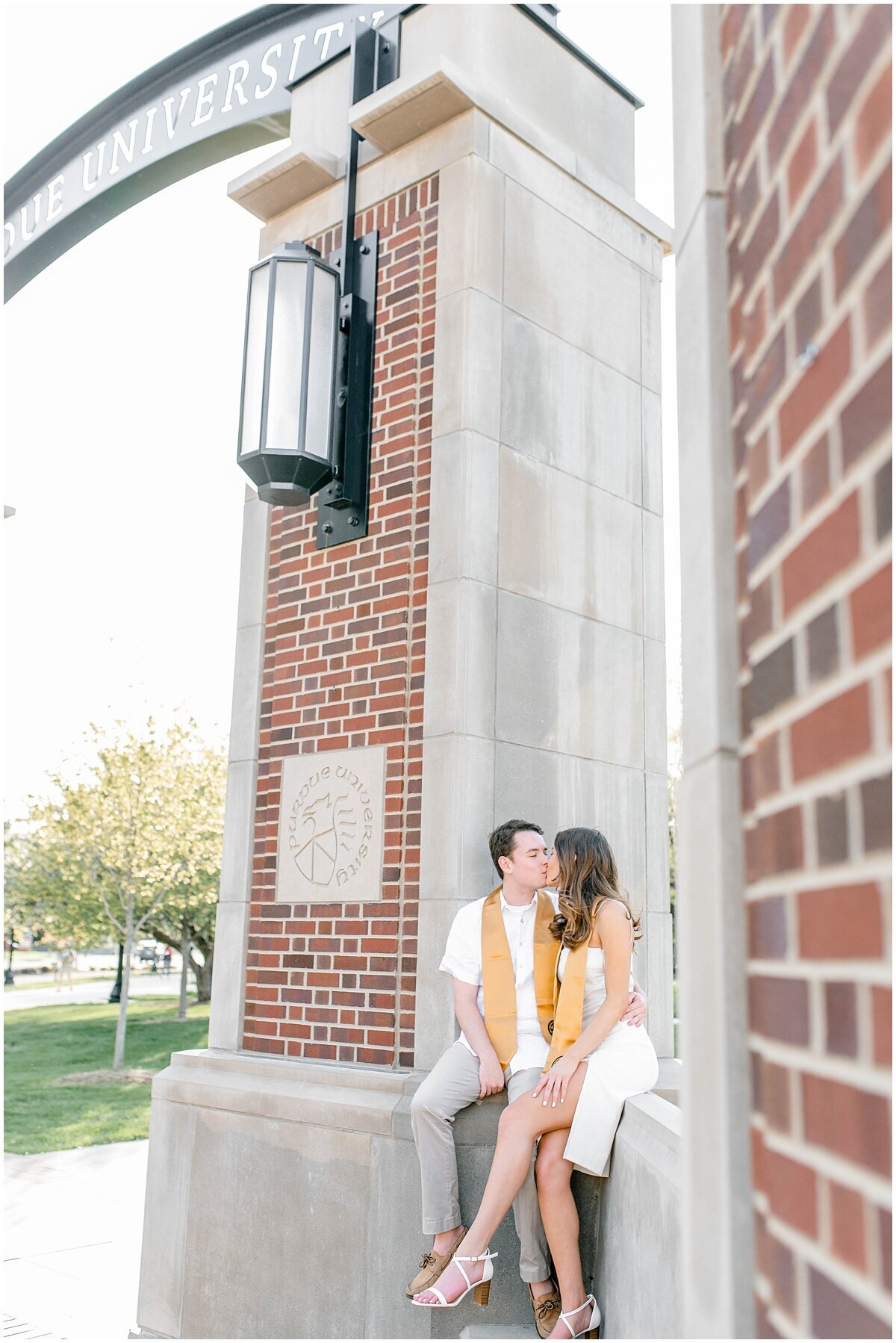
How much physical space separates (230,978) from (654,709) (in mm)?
2686

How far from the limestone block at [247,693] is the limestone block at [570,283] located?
2.29m

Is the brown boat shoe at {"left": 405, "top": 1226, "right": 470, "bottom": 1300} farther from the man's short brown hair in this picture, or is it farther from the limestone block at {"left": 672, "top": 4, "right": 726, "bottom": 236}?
the limestone block at {"left": 672, "top": 4, "right": 726, "bottom": 236}

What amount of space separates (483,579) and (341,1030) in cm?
224

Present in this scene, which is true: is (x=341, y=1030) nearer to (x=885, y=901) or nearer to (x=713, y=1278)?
(x=713, y=1278)

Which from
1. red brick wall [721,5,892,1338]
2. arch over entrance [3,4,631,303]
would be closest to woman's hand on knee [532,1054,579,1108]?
red brick wall [721,5,892,1338]

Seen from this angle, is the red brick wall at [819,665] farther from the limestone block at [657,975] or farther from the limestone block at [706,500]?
the limestone block at [657,975]

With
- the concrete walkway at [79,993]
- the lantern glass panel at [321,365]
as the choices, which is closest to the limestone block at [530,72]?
the lantern glass panel at [321,365]

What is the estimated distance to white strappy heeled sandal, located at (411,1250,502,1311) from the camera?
4.08 m

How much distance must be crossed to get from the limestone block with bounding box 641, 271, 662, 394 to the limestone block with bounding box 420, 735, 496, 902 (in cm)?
262

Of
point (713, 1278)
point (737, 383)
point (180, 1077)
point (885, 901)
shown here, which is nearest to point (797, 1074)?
point (885, 901)

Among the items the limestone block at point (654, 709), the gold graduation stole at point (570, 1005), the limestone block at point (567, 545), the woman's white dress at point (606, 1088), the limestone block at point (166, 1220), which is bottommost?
the limestone block at point (166, 1220)

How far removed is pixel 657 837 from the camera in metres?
5.98

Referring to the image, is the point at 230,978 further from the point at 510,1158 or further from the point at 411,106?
the point at 411,106

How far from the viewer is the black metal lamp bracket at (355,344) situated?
5887mm
